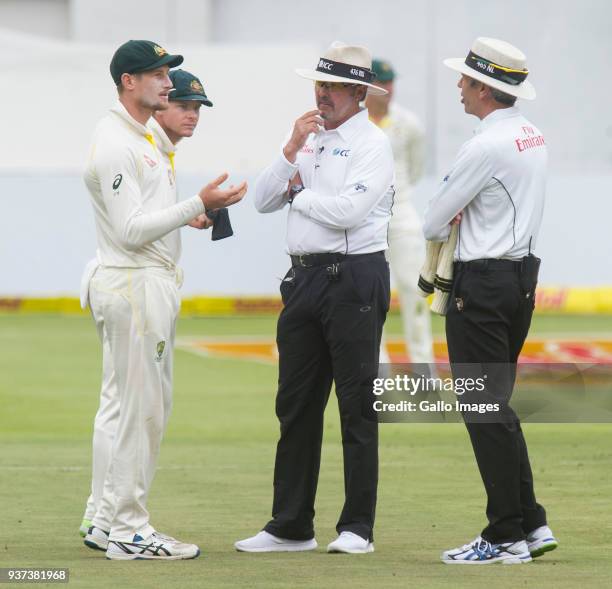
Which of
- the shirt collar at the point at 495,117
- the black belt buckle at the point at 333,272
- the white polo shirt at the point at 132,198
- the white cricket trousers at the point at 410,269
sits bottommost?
the white cricket trousers at the point at 410,269

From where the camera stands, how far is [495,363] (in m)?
6.42

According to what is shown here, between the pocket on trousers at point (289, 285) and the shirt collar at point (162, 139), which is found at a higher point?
the shirt collar at point (162, 139)

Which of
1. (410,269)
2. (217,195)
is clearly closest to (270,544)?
(217,195)

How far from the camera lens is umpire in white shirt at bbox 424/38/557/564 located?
6.39m

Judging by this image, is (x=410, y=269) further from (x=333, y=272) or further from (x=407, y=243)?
(x=333, y=272)

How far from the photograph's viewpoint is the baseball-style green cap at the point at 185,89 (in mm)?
6992

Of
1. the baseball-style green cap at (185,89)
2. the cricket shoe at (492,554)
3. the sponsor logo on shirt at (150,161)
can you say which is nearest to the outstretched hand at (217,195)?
the sponsor logo on shirt at (150,161)

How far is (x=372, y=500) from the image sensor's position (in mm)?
6777

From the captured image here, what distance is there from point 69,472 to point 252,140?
13.1 metres

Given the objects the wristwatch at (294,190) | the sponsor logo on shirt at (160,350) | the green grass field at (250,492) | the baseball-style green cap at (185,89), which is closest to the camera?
the green grass field at (250,492)

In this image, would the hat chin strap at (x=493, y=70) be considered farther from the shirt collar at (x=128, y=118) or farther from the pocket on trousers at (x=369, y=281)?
the shirt collar at (x=128, y=118)

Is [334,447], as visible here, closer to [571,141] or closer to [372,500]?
[372,500]

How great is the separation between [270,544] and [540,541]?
1174 mm

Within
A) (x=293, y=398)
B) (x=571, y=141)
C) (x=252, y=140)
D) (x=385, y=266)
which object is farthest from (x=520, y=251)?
(x=571, y=141)
